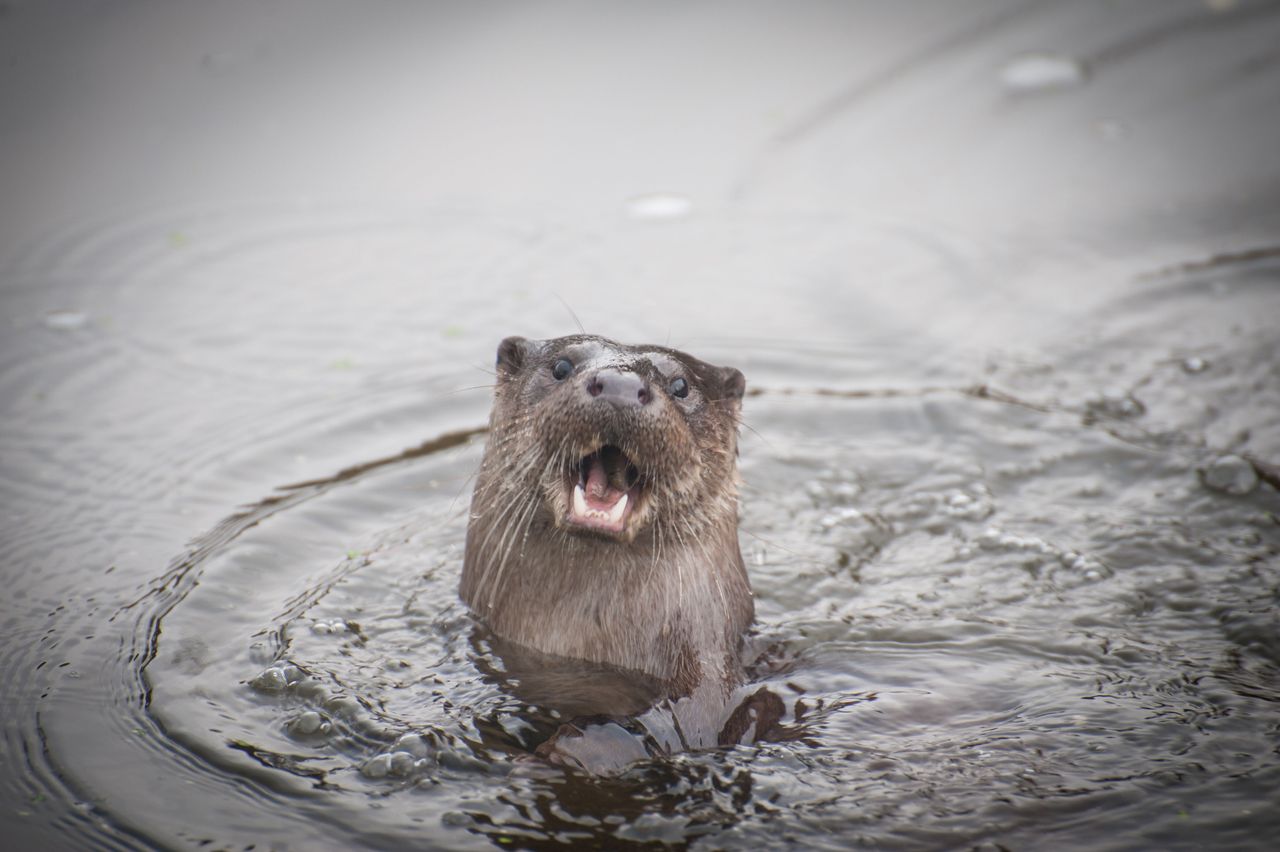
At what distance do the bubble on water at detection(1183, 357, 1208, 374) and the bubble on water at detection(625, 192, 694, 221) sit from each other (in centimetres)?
274

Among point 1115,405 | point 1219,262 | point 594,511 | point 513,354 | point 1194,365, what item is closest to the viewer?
point 594,511

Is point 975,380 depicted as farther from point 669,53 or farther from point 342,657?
point 669,53

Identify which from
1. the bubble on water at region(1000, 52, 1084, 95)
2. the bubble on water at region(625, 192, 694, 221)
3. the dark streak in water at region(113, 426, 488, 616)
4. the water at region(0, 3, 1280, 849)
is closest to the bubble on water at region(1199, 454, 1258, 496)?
the water at region(0, 3, 1280, 849)

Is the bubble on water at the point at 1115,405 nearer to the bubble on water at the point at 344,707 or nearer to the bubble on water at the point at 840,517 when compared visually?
the bubble on water at the point at 840,517

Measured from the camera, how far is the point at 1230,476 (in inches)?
196

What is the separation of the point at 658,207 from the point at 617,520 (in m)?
4.06

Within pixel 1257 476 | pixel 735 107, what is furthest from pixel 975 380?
pixel 735 107

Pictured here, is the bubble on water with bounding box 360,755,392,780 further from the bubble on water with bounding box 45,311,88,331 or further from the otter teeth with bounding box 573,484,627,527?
the bubble on water with bounding box 45,311,88,331

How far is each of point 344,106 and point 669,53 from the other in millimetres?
2248

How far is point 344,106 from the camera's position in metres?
8.06

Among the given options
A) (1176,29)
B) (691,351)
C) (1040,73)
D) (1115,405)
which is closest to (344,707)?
(691,351)

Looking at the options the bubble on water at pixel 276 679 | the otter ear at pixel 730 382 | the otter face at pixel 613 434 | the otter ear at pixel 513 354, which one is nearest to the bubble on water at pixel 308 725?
the bubble on water at pixel 276 679

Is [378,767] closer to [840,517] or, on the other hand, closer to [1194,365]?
[840,517]

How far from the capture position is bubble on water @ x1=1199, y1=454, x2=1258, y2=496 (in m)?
4.94
